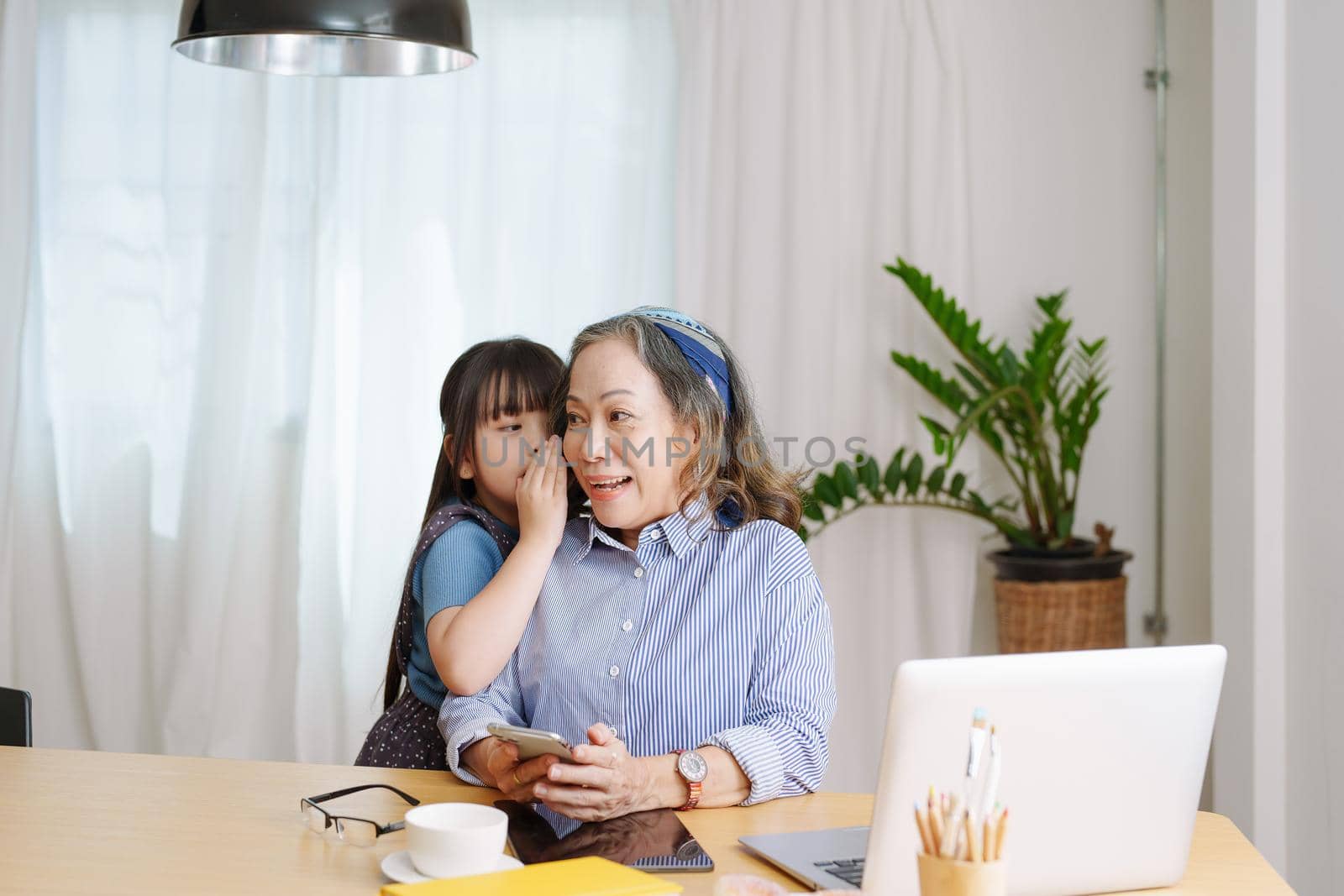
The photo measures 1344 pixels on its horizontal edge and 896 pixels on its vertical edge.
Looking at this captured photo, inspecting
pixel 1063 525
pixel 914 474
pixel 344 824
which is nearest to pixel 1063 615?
pixel 1063 525

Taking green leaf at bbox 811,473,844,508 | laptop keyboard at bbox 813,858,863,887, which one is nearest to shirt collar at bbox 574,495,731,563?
laptop keyboard at bbox 813,858,863,887

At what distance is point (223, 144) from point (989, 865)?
11.5 ft

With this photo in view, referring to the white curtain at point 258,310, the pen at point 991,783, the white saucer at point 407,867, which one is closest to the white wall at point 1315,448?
the white curtain at point 258,310

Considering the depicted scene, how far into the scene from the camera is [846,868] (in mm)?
1346

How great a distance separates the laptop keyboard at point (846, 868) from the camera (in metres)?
1.31

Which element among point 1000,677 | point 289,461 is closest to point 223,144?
point 289,461

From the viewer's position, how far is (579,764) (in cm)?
150

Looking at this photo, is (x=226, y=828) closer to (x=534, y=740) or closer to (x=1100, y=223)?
(x=534, y=740)

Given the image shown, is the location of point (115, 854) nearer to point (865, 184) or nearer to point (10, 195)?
point (865, 184)

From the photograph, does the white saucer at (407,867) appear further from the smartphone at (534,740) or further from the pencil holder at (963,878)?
the pencil holder at (963,878)

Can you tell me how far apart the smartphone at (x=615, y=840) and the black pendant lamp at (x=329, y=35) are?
1.01 metres

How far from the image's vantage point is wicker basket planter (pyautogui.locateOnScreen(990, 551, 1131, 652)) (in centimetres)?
327

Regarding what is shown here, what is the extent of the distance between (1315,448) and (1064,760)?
1781mm

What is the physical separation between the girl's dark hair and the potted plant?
4.33 ft
